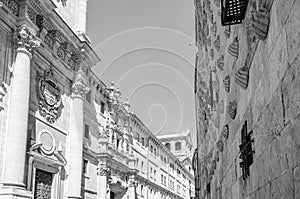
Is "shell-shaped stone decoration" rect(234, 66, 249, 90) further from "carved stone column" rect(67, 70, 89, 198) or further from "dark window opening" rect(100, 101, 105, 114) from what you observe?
"dark window opening" rect(100, 101, 105, 114)

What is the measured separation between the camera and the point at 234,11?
496 centimetres

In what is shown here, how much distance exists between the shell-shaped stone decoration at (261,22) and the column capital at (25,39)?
13989 mm

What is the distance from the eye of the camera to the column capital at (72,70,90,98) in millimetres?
21656

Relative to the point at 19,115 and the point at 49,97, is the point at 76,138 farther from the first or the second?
the point at 19,115

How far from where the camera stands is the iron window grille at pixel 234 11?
4.79 meters

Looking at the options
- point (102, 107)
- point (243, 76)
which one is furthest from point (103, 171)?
point (243, 76)

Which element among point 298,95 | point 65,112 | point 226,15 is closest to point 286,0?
point 298,95

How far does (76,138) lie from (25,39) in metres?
7.08

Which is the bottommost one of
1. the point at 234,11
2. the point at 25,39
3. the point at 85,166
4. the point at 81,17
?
the point at 85,166

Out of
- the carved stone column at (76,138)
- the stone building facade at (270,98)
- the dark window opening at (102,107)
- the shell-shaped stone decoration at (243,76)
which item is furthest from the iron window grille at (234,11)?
the dark window opening at (102,107)

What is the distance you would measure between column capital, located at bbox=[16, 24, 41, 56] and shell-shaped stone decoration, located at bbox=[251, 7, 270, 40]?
14.0m

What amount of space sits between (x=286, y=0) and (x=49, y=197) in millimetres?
17634

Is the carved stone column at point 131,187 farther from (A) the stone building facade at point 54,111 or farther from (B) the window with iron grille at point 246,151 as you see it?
(B) the window with iron grille at point 246,151

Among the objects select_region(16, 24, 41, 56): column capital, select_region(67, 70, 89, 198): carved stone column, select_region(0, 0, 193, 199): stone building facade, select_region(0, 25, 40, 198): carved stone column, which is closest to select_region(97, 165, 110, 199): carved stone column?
select_region(0, 0, 193, 199): stone building facade
